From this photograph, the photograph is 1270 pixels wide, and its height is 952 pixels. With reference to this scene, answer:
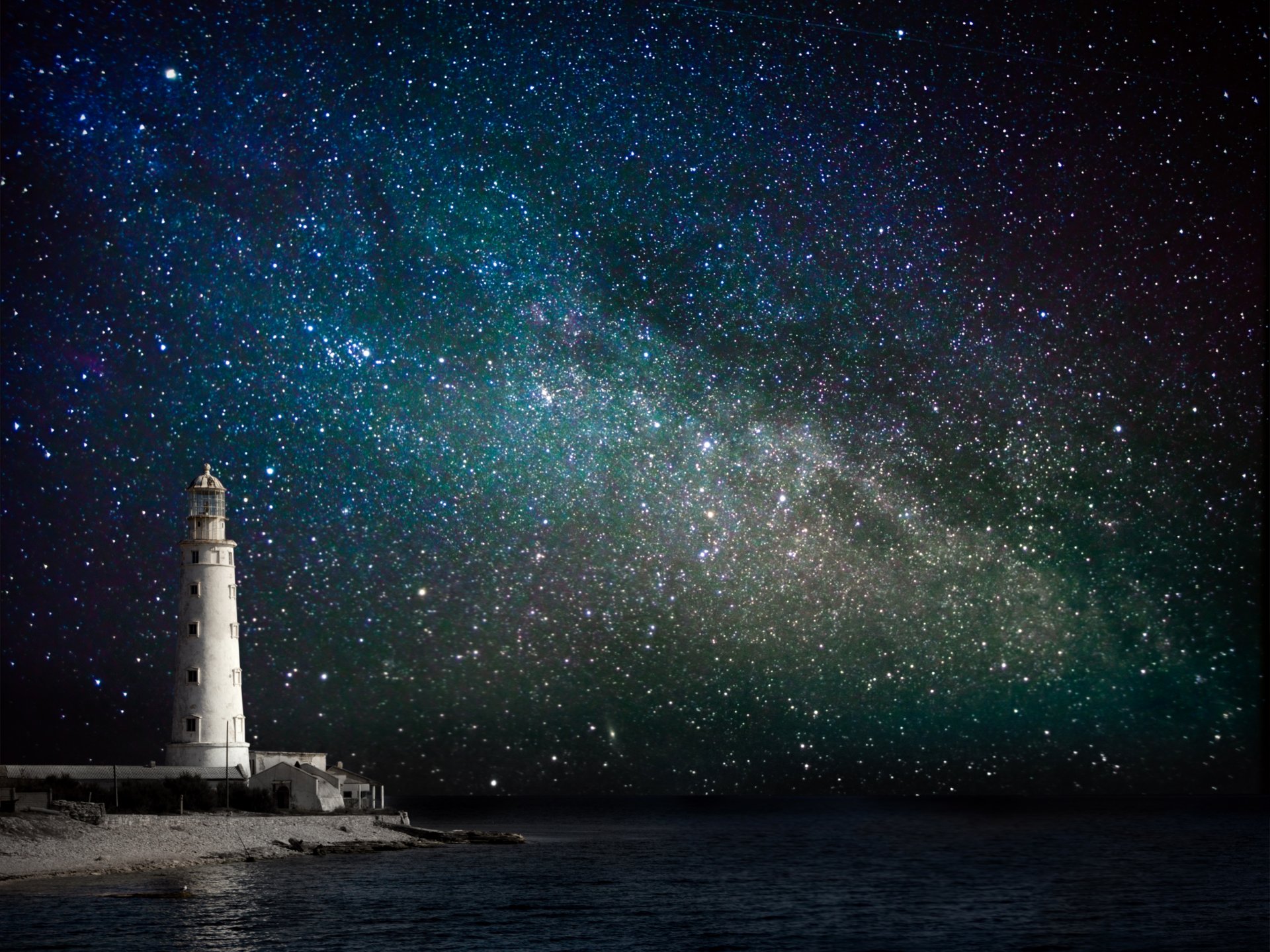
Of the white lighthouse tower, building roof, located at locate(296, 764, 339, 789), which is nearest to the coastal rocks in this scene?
building roof, located at locate(296, 764, 339, 789)

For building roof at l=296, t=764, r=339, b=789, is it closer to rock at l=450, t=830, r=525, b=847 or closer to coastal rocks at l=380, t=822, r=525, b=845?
coastal rocks at l=380, t=822, r=525, b=845

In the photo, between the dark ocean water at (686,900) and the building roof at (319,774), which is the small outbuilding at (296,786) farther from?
the dark ocean water at (686,900)

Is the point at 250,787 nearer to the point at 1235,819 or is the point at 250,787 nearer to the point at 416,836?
the point at 416,836

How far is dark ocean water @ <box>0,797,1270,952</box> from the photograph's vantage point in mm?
33281

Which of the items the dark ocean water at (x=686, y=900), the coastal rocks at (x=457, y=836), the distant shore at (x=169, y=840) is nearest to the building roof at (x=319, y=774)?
the distant shore at (x=169, y=840)

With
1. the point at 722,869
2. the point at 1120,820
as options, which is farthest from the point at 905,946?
the point at 1120,820

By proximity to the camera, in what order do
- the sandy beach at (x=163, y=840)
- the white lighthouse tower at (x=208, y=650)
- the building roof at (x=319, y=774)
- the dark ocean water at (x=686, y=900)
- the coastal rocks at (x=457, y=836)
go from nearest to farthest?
the dark ocean water at (x=686, y=900)
the sandy beach at (x=163, y=840)
the white lighthouse tower at (x=208, y=650)
the building roof at (x=319, y=774)
the coastal rocks at (x=457, y=836)

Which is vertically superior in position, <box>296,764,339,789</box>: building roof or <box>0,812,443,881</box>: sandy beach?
<box>296,764,339,789</box>: building roof

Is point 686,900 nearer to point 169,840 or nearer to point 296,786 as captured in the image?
point 169,840

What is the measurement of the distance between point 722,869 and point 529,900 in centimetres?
1783

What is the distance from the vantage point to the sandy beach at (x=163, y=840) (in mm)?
44000

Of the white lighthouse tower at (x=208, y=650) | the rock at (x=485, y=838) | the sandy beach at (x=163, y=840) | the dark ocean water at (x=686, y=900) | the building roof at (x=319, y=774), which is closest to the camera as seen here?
the dark ocean water at (x=686, y=900)

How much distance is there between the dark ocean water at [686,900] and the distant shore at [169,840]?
1233 mm

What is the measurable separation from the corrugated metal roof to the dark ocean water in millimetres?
5798
